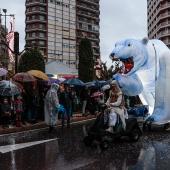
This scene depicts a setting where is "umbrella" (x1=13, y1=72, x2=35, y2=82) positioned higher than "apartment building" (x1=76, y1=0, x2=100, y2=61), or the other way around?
"apartment building" (x1=76, y1=0, x2=100, y2=61)

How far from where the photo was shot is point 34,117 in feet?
39.0

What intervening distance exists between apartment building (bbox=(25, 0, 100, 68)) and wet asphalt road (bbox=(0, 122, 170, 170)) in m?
67.2

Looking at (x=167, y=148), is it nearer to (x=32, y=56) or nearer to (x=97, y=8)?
(x=32, y=56)

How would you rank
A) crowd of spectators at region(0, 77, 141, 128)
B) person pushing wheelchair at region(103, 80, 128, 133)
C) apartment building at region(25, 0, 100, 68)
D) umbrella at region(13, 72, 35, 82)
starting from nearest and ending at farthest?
1. person pushing wheelchair at region(103, 80, 128, 133)
2. crowd of spectators at region(0, 77, 141, 128)
3. umbrella at region(13, 72, 35, 82)
4. apartment building at region(25, 0, 100, 68)

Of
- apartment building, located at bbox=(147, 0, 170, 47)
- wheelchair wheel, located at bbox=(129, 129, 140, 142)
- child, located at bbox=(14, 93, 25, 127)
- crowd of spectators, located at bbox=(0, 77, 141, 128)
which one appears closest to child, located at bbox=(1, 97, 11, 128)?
crowd of spectators, located at bbox=(0, 77, 141, 128)

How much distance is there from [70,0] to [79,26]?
7.46 metres

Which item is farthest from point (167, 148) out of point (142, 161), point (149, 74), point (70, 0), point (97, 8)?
point (97, 8)

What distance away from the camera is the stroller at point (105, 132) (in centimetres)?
745

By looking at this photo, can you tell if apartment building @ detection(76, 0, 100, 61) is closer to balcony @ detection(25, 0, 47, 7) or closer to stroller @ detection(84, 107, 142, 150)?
balcony @ detection(25, 0, 47, 7)

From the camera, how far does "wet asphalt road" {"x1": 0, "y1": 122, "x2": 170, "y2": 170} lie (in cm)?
594

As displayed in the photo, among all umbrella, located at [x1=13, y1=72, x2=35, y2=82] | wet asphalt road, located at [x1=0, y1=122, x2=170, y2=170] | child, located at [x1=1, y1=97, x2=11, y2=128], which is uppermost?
umbrella, located at [x1=13, y1=72, x2=35, y2=82]

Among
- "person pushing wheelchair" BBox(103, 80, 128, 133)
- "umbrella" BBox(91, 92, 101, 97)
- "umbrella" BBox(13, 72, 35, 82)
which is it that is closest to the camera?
"person pushing wheelchair" BBox(103, 80, 128, 133)

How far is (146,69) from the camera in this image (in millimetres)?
11180

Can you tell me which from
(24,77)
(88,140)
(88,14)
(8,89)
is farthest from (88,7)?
(88,140)
